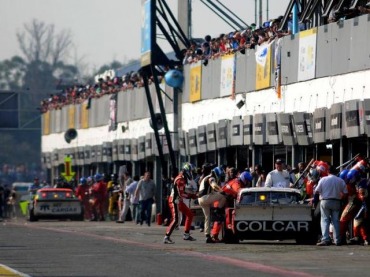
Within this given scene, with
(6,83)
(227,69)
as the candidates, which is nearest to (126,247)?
(227,69)

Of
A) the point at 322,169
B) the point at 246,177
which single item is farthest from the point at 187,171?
the point at 322,169

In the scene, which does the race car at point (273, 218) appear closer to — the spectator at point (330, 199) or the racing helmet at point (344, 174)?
the spectator at point (330, 199)

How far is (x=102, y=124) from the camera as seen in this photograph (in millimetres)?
71312

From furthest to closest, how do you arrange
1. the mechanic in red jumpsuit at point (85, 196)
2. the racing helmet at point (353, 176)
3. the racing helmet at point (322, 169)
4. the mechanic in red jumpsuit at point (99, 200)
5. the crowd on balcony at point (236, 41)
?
1. the mechanic in red jumpsuit at point (85, 196)
2. the mechanic in red jumpsuit at point (99, 200)
3. the crowd on balcony at point (236, 41)
4. the racing helmet at point (322, 169)
5. the racing helmet at point (353, 176)

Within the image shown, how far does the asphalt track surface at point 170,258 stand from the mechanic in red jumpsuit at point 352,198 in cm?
111

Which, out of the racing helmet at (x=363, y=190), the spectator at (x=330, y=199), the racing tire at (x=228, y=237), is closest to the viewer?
the racing helmet at (x=363, y=190)

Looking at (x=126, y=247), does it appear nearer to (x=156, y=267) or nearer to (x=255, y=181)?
(x=156, y=267)

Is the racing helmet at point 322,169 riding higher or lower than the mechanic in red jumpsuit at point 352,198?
higher

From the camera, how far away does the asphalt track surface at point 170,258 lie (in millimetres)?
22938

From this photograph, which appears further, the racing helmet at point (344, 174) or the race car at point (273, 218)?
the racing helmet at point (344, 174)

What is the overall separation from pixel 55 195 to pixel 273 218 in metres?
26.1

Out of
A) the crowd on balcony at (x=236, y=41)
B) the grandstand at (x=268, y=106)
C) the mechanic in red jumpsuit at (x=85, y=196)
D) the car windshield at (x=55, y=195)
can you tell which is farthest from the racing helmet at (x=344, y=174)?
the mechanic in red jumpsuit at (x=85, y=196)

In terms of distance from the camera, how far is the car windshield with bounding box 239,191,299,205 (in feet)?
106

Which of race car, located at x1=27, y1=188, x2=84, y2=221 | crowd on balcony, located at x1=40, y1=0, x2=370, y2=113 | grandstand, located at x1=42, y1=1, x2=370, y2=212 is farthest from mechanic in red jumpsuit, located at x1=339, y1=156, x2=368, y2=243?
race car, located at x1=27, y1=188, x2=84, y2=221
